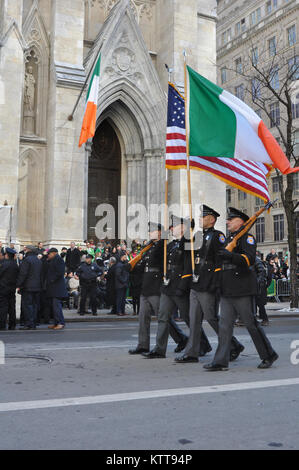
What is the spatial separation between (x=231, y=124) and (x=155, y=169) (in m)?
15.1

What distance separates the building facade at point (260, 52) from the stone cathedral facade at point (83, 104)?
20.7m

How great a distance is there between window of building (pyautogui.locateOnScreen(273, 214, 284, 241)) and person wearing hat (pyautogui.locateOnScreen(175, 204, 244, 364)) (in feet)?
137

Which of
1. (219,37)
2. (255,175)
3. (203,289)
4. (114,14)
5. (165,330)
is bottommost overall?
(165,330)

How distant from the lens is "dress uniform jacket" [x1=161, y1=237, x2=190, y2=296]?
7.58m

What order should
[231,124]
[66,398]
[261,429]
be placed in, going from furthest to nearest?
[231,124]
[66,398]
[261,429]

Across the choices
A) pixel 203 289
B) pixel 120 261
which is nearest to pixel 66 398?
pixel 203 289

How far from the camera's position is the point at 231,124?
871cm

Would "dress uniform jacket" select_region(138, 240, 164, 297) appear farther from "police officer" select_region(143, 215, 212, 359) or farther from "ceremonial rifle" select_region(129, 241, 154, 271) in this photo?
"police officer" select_region(143, 215, 212, 359)

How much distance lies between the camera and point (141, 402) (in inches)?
191

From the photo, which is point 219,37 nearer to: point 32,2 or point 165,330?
Answer: point 32,2

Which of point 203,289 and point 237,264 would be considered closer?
point 237,264

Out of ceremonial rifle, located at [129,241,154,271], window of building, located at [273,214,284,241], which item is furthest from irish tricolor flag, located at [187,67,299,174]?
window of building, located at [273,214,284,241]

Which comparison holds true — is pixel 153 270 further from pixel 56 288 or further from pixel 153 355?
pixel 56 288

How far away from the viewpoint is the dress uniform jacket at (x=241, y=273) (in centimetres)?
664
